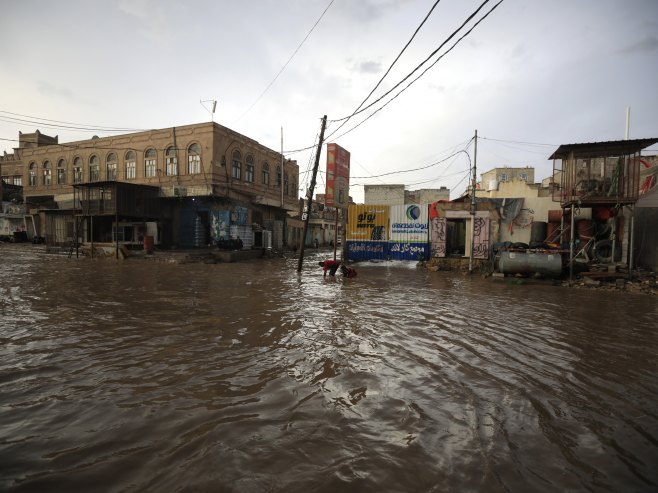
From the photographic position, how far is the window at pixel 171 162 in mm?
28239

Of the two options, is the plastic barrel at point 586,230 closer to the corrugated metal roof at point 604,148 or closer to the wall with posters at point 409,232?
the corrugated metal roof at point 604,148

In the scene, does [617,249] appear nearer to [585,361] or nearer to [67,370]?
[585,361]

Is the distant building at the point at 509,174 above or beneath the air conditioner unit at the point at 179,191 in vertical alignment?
above

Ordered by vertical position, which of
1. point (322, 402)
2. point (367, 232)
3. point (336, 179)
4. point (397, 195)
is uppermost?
point (397, 195)

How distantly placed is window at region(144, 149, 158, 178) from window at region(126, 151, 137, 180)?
127 centimetres

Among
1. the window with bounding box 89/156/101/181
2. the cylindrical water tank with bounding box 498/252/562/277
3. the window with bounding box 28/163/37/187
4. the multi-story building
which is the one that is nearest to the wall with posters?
the cylindrical water tank with bounding box 498/252/562/277

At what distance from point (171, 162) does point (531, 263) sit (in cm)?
2658

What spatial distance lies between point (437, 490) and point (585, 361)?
3.87 metres

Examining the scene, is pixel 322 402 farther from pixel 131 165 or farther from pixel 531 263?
pixel 131 165

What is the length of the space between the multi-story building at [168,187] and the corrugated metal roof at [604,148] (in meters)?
21.6

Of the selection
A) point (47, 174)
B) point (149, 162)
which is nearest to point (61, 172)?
point (47, 174)

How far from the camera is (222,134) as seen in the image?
2761 cm

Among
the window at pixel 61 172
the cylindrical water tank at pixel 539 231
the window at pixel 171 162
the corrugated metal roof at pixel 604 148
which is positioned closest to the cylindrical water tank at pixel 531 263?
the corrugated metal roof at pixel 604 148

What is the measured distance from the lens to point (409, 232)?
66.7 ft
